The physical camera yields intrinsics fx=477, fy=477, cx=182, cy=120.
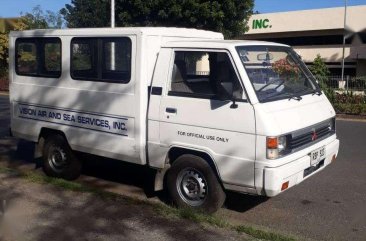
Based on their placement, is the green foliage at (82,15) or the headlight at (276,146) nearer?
the headlight at (276,146)

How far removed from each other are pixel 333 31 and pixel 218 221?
42380mm

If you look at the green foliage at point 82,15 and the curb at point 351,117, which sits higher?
the green foliage at point 82,15

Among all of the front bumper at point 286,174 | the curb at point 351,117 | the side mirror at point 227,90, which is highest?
the side mirror at point 227,90

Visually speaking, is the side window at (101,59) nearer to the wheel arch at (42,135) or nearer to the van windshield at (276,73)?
the wheel arch at (42,135)

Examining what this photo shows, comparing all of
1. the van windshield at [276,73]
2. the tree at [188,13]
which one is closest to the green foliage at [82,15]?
the tree at [188,13]

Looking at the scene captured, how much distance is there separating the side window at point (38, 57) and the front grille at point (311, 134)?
11.3ft

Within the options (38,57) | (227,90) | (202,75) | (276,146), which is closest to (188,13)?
(38,57)

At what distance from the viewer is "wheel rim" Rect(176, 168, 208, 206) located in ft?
18.1

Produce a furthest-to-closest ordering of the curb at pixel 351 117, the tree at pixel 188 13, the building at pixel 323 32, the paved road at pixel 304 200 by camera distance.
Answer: the building at pixel 323 32
the tree at pixel 188 13
the curb at pixel 351 117
the paved road at pixel 304 200

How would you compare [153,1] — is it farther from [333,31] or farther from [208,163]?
[333,31]

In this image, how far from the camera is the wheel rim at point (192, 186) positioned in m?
5.50

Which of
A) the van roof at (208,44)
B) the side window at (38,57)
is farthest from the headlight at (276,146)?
the side window at (38,57)

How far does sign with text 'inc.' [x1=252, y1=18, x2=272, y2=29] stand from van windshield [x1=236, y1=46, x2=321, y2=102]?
Answer: 42.4m

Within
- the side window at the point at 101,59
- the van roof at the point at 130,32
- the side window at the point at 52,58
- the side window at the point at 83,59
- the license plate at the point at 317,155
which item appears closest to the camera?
the license plate at the point at 317,155
